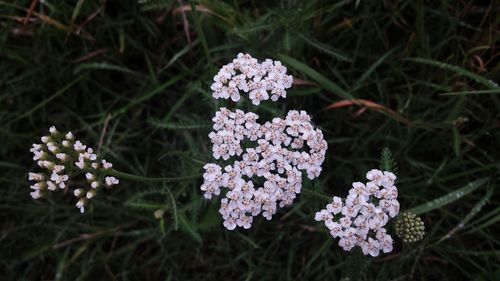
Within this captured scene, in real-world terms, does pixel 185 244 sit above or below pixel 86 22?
below

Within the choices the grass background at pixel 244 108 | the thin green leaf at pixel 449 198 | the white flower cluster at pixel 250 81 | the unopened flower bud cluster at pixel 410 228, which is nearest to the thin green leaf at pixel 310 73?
the grass background at pixel 244 108

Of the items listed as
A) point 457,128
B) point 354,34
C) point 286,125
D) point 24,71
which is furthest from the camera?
point 24,71

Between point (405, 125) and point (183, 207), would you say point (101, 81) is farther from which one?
point (405, 125)

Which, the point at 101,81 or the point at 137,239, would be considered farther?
the point at 101,81

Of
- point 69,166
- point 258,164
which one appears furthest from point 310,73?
point 69,166

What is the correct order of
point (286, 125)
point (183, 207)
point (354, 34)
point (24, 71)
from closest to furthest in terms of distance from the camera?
point (286, 125), point (183, 207), point (354, 34), point (24, 71)

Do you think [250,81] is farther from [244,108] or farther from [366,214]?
[366,214]

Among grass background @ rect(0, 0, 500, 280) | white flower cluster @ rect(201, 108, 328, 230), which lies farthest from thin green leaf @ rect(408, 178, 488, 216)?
white flower cluster @ rect(201, 108, 328, 230)

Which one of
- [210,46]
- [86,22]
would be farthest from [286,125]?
[86,22]
